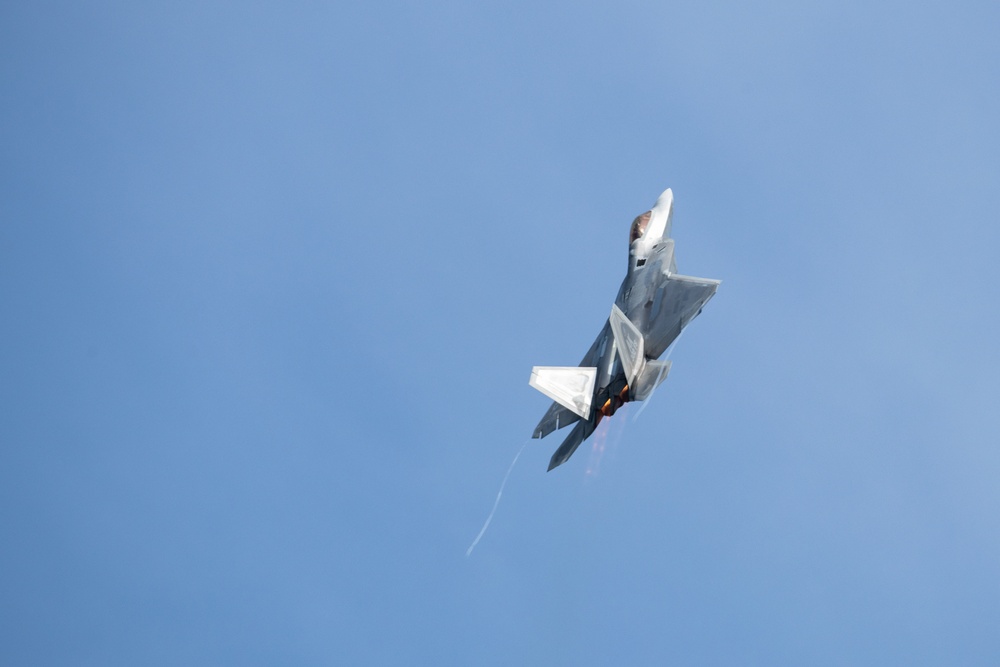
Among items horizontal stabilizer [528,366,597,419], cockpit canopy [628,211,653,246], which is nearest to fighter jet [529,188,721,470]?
horizontal stabilizer [528,366,597,419]

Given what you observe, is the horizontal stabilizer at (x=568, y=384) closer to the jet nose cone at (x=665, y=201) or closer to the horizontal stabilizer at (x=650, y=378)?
the horizontal stabilizer at (x=650, y=378)

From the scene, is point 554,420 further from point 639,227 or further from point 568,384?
point 639,227

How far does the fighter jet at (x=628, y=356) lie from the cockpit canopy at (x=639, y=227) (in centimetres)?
192

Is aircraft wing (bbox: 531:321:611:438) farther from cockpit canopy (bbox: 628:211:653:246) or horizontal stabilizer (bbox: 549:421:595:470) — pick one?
cockpit canopy (bbox: 628:211:653:246)

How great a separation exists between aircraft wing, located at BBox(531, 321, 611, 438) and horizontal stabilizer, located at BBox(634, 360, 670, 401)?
2.32 metres

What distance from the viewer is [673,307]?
4616cm

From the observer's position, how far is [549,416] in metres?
A: 49.0

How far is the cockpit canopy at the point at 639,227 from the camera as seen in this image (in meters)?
50.7

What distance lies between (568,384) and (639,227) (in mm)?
8239

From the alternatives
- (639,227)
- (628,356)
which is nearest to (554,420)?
(628,356)

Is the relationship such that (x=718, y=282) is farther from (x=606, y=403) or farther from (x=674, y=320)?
(x=606, y=403)

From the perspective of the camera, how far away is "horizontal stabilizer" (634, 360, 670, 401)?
44.8 m

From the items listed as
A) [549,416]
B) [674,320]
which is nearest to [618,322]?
[674,320]

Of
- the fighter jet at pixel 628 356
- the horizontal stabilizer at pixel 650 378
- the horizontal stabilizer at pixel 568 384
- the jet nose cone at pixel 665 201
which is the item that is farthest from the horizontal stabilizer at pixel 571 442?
the jet nose cone at pixel 665 201
